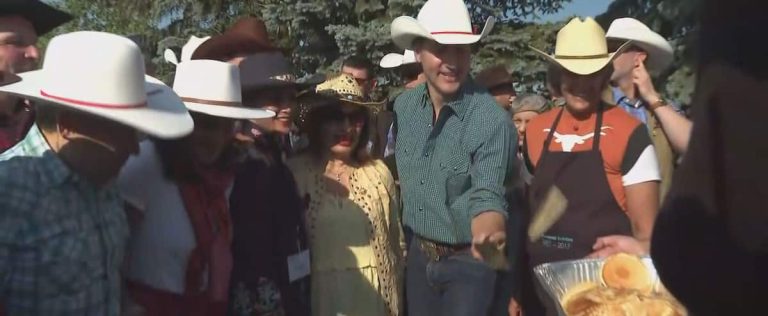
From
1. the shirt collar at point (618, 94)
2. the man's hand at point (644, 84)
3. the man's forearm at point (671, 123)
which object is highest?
the man's hand at point (644, 84)

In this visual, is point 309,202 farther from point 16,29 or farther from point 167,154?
point 16,29

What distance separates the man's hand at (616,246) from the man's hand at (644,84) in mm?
781

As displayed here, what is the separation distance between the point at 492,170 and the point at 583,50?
671 millimetres

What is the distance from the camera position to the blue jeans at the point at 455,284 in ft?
13.4

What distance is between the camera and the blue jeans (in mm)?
4090

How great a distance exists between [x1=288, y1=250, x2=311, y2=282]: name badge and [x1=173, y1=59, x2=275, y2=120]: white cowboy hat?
0.58 metres

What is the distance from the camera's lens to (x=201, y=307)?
10.4 feet

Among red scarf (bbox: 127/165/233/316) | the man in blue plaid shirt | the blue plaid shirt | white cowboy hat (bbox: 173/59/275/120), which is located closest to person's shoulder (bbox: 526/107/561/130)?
white cowboy hat (bbox: 173/59/275/120)

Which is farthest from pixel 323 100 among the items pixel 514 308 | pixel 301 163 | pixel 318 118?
pixel 514 308

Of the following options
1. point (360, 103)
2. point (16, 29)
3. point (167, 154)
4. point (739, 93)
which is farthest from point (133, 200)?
point (739, 93)

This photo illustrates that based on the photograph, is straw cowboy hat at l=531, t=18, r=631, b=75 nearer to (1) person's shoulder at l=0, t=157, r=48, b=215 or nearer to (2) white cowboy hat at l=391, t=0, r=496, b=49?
(2) white cowboy hat at l=391, t=0, r=496, b=49

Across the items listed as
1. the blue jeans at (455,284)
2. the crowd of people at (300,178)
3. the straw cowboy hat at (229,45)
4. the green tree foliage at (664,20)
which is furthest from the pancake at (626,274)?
the green tree foliage at (664,20)

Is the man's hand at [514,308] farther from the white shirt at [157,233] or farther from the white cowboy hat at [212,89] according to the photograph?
the white shirt at [157,233]

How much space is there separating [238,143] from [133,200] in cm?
66
